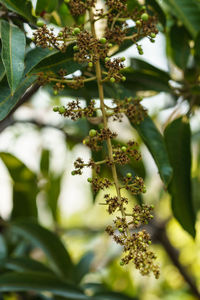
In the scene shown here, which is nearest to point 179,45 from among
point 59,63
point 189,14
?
point 189,14

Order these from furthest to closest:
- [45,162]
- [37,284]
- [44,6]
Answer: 1. [45,162]
2. [37,284]
3. [44,6]

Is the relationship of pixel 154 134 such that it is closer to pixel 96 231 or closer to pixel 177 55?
pixel 177 55

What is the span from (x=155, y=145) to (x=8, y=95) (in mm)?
397

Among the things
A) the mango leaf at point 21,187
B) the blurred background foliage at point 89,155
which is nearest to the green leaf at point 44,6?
the blurred background foliage at point 89,155

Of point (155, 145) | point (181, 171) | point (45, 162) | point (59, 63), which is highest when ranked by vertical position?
point (59, 63)

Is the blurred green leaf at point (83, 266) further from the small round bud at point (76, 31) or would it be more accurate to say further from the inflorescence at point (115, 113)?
the small round bud at point (76, 31)

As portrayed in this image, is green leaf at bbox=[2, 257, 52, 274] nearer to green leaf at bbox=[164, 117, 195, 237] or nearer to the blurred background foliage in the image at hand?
the blurred background foliage

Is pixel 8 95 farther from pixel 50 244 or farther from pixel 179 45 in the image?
pixel 50 244

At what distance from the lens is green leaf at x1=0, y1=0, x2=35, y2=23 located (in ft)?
2.91

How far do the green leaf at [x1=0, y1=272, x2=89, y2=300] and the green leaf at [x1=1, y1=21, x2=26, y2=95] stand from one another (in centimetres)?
74

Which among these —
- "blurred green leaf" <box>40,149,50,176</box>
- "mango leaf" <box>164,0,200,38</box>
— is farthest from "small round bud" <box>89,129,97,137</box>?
"blurred green leaf" <box>40,149,50,176</box>

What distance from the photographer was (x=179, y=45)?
1316 mm

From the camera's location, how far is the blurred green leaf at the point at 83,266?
1.53m

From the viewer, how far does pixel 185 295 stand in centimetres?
220
